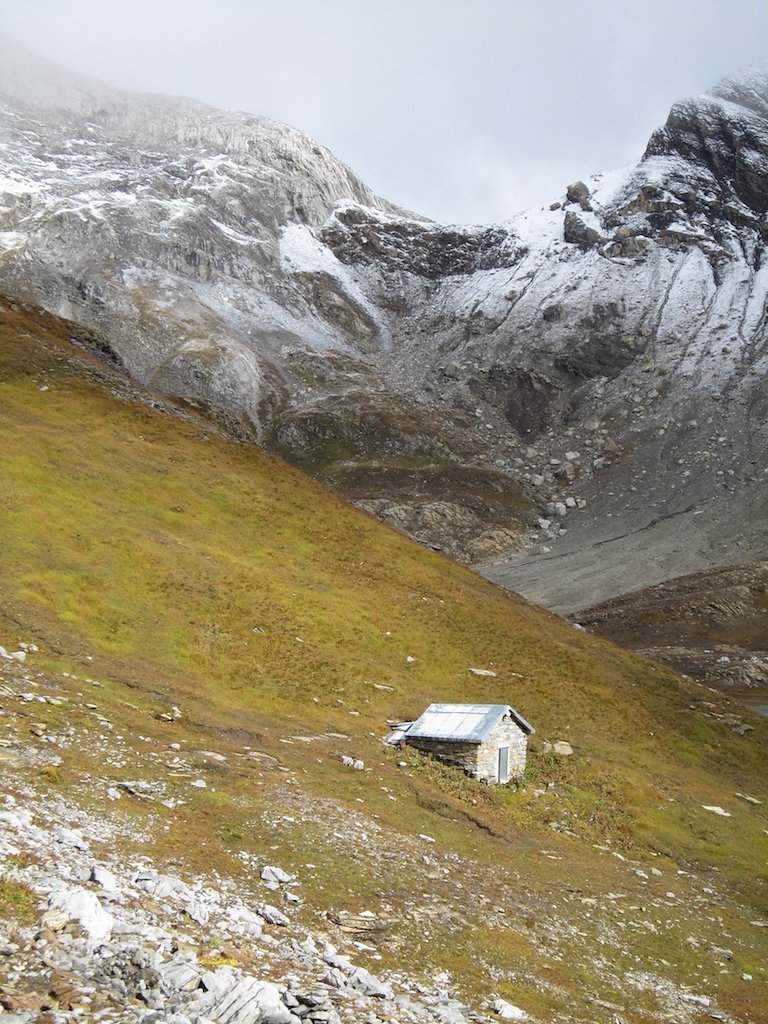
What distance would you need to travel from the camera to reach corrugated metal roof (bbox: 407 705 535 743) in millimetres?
35688

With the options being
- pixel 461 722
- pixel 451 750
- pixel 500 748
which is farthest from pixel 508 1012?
pixel 500 748

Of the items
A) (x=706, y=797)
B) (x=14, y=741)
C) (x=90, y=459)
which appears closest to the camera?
(x=14, y=741)

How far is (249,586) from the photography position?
163ft

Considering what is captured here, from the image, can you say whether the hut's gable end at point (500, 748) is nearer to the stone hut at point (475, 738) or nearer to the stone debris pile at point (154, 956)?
the stone hut at point (475, 738)

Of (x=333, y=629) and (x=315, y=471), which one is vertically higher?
(x=315, y=471)

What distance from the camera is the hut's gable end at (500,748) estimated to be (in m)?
35.8

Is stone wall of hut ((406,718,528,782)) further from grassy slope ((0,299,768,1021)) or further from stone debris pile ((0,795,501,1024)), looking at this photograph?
stone debris pile ((0,795,501,1024))

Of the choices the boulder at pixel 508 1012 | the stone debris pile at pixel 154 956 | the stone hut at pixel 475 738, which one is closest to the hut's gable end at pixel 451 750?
the stone hut at pixel 475 738

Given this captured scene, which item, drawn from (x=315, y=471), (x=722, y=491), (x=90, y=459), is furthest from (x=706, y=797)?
(x=315, y=471)

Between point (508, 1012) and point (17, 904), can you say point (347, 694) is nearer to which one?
point (508, 1012)

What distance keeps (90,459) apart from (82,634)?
86.3 feet

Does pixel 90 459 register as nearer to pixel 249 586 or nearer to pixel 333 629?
pixel 249 586

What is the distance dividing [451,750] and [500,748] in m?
2.50

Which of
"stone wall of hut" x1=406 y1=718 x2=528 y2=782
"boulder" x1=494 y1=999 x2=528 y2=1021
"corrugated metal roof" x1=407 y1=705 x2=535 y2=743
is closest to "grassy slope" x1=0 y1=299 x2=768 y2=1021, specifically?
"boulder" x1=494 y1=999 x2=528 y2=1021
